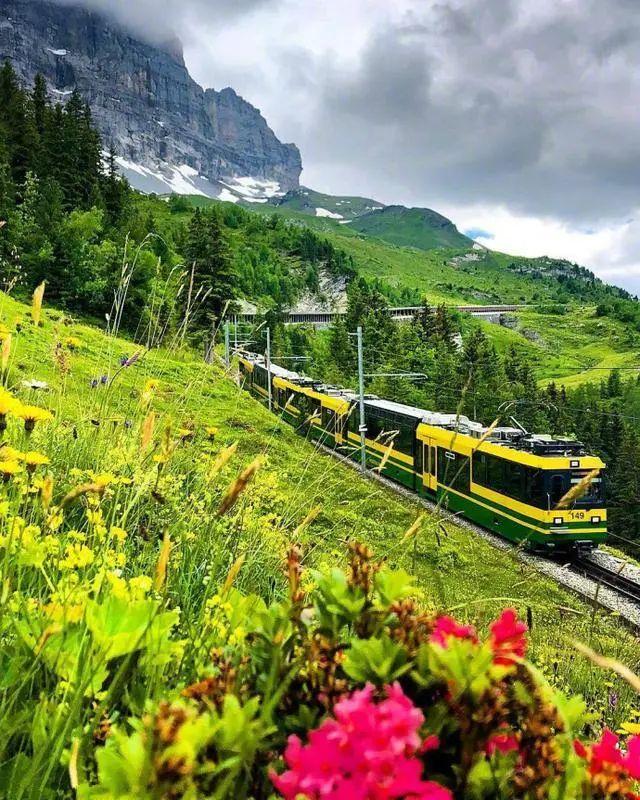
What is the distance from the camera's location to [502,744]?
0.87 metres

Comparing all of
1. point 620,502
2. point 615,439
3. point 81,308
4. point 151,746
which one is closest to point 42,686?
point 151,746

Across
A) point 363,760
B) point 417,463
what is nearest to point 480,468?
point 417,463

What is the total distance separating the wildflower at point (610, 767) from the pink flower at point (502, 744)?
0.38ft

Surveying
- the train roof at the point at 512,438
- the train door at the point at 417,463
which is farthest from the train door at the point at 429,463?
the train roof at the point at 512,438

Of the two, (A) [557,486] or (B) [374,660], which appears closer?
(B) [374,660]

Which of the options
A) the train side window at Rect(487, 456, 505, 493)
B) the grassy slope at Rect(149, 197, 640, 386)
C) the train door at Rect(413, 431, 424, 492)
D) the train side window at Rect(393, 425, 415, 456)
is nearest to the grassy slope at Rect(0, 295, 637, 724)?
the train side window at Rect(487, 456, 505, 493)

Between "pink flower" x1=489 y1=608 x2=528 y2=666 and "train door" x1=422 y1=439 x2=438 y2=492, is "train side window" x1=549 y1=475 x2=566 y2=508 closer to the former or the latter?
"train door" x1=422 y1=439 x2=438 y2=492

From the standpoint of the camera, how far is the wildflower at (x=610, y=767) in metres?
0.87

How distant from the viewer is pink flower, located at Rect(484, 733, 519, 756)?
2.83 ft

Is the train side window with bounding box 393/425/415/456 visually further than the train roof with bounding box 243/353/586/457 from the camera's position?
Yes

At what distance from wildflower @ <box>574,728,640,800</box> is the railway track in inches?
519

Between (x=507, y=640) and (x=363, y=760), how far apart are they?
1.12 feet

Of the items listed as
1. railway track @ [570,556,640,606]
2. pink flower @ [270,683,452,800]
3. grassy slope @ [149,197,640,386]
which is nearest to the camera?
pink flower @ [270,683,452,800]

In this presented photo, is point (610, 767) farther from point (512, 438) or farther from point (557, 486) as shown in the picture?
point (512, 438)
